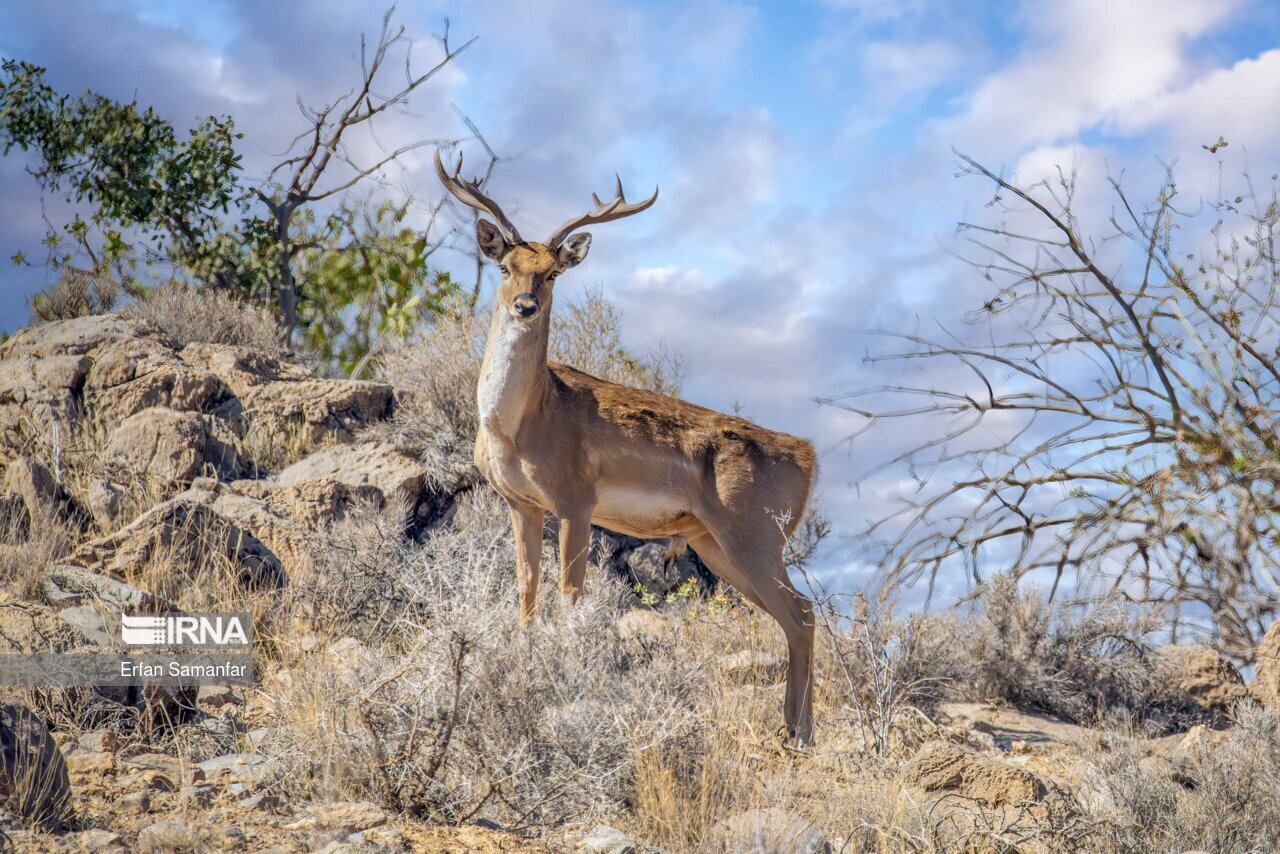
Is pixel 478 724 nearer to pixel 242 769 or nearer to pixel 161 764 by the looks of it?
pixel 242 769

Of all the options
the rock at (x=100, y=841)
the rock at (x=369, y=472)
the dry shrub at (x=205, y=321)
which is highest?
the dry shrub at (x=205, y=321)

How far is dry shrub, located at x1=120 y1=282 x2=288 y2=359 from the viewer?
570 inches

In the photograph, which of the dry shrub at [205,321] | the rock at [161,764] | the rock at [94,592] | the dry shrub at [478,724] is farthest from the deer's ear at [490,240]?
the dry shrub at [205,321]

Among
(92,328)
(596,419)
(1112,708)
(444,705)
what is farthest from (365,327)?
(444,705)

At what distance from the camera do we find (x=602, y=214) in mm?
8797

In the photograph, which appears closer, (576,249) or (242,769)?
(242,769)

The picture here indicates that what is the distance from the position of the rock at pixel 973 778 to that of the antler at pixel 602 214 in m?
4.36

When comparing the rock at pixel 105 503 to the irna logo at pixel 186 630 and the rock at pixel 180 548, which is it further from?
the irna logo at pixel 186 630

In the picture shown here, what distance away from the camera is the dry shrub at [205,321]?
14484mm

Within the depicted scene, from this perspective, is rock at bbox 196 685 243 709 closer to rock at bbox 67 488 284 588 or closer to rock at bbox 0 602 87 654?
rock at bbox 0 602 87 654

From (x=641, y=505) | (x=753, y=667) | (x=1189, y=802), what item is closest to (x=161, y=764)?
(x=641, y=505)

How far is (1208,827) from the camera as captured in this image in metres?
6.00

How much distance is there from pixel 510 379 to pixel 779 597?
2438 millimetres

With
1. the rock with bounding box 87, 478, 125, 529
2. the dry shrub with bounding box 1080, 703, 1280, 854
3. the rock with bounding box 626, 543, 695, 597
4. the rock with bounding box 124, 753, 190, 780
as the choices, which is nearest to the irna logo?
the rock with bounding box 124, 753, 190, 780
